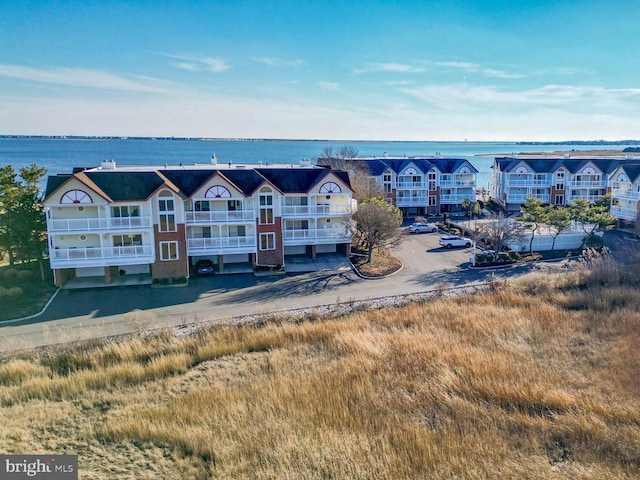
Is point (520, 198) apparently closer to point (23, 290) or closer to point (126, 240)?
point (126, 240)

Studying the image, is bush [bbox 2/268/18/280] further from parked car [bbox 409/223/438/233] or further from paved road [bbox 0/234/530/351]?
parked car [bbox 409/223/438/233]

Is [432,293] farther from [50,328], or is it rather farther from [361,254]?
[50,328]

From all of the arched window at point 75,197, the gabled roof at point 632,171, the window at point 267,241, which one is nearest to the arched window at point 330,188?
the window at point 267,241

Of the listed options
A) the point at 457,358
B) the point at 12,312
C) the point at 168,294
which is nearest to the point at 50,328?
the point at 12,312

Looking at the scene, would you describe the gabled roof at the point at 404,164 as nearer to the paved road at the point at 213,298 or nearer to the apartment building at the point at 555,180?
the apartment building at the point at 555,180

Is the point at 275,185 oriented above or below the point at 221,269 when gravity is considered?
above

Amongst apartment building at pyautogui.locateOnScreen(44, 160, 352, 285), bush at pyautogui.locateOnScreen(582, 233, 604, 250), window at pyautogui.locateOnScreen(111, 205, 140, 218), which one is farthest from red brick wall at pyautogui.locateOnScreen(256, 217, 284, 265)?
bush at pyautogui.locateOnScreen(582, 233, 604, 250)
